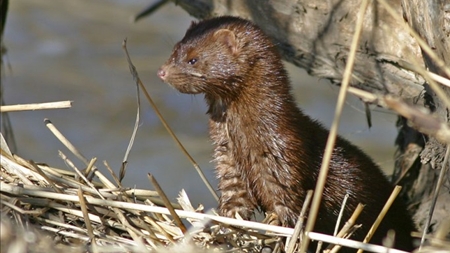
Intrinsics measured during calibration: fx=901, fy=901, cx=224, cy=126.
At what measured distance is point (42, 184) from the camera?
3.96 metres

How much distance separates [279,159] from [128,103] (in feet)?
18.9

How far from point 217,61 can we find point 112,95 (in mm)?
5919

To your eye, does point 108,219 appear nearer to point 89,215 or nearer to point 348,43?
point 89,215

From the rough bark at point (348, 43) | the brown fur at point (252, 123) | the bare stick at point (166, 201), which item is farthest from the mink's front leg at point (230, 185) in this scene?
the rough bark at point (348, 43)

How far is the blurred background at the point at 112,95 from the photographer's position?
29.5 ft

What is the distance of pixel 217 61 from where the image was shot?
421 centimetres

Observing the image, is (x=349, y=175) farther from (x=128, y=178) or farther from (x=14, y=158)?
(x=128, y=178)

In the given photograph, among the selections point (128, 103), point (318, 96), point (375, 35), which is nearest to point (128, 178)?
point (128, 103)

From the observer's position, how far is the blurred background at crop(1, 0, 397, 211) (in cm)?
898

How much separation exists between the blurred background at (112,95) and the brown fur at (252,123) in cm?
379

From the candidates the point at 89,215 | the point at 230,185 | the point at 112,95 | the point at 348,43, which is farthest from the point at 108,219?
the point at 112,95

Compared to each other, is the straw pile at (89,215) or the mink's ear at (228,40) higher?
the mink's ear at (228,40)

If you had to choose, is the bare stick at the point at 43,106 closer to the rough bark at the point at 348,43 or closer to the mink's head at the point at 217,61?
the mink's head at the point at 217,61

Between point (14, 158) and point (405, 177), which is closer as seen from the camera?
point (14, 158)
